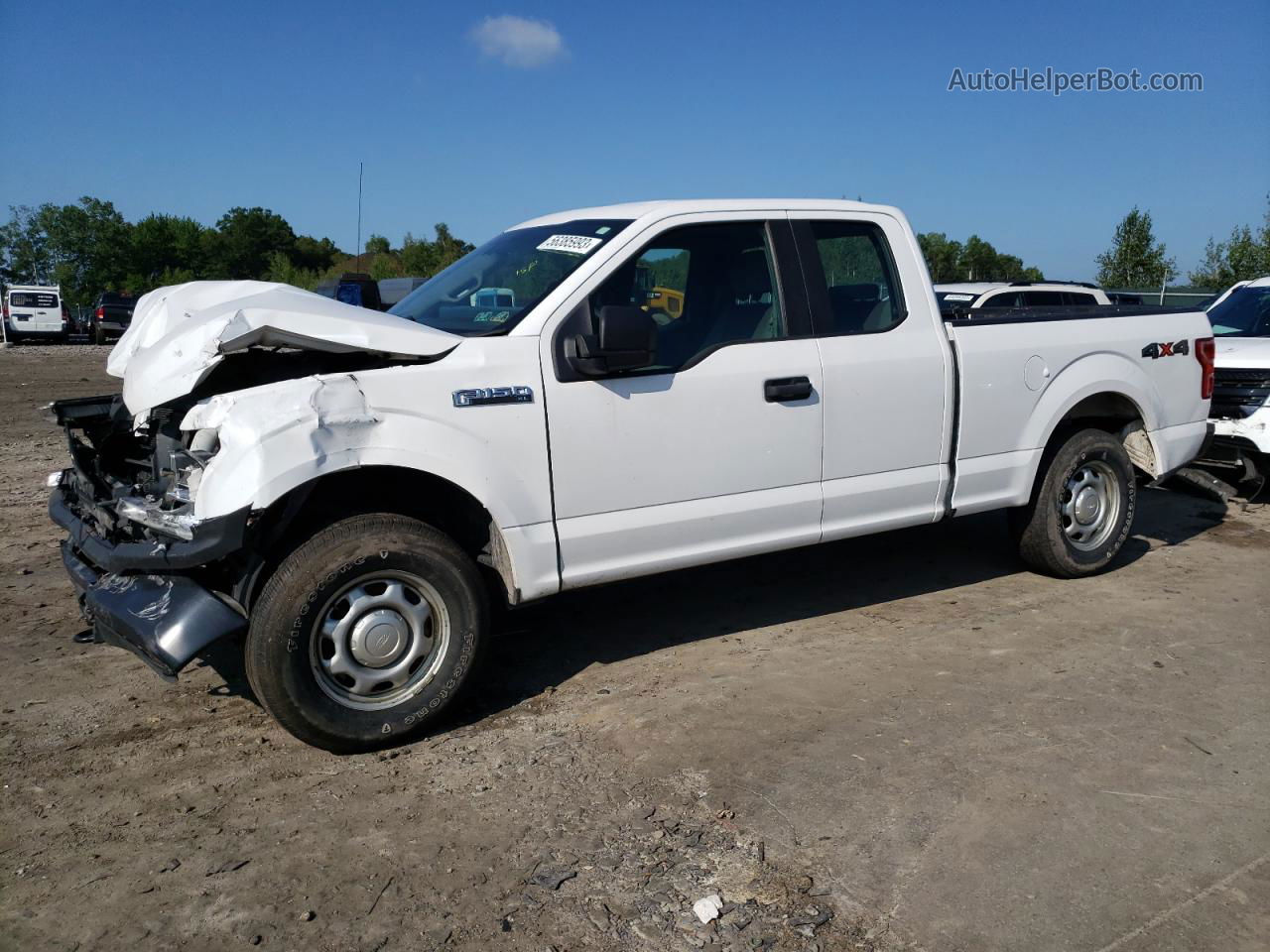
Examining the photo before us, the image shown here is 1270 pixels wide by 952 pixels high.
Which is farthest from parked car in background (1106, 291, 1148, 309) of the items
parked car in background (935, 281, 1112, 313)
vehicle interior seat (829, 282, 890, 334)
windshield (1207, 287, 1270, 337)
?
vehicle interior seat (829, 282, 890, 334)

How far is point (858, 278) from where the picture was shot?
5.24 metres

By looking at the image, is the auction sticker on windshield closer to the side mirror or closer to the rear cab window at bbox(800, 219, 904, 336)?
the side mirror

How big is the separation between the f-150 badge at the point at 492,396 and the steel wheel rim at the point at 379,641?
70cm

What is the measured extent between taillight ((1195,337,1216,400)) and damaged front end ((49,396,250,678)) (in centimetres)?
555

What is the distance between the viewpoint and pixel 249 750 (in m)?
4.08

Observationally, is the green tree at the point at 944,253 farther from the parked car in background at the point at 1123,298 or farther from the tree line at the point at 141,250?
the parked car in background at the point at 1123,298

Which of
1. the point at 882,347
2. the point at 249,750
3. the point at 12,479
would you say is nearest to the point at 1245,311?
the point at 882,347

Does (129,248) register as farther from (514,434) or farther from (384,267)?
(514,434)

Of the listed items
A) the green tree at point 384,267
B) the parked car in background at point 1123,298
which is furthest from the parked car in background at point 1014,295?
the green tree at point 384,267

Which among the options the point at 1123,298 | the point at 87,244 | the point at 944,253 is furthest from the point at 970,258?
the point at 87,244

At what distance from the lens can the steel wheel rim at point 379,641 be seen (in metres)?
3.96

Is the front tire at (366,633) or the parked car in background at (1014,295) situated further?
the parked car in background at (1014,295)

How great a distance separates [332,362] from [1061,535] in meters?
4.14

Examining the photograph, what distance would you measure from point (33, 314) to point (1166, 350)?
116 ft
